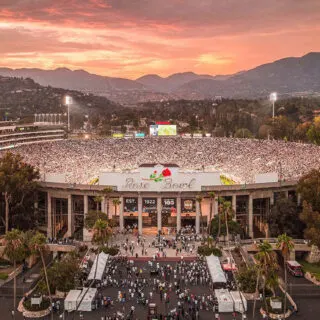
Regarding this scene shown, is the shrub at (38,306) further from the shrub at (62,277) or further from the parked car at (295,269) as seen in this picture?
→ the parked car at (295,269)

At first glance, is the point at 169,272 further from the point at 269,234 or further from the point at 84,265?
the point at 269,234

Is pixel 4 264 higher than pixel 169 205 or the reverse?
the reverse

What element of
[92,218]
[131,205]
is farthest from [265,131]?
[92,218]

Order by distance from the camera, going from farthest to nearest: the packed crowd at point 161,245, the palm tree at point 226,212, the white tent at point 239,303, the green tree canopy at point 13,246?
1. the palm tree at point 226,212
2. the packed crowd at point 161,245
3. the white tent at point 239,303
4. the green tree canopy at point 13,246

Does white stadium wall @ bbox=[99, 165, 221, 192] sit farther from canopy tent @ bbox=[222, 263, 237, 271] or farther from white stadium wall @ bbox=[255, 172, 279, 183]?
canopy tent @ bbox=[222, 263, 237, 271]

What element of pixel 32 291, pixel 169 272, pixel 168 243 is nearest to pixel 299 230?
pixel 168 243

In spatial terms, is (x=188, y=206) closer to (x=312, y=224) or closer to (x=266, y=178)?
(x=266, y=178)

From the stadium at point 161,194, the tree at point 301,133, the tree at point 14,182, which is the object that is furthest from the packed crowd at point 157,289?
the tree at point 301,133
